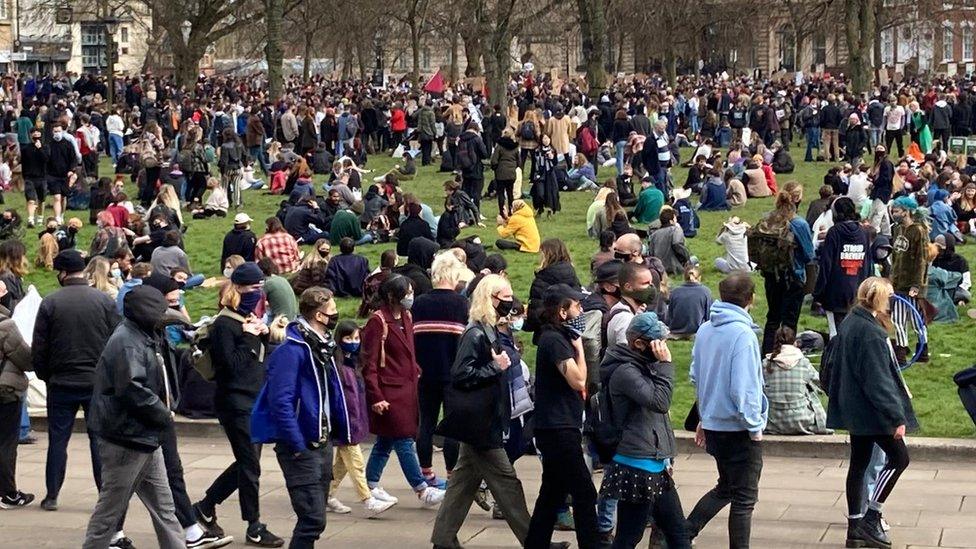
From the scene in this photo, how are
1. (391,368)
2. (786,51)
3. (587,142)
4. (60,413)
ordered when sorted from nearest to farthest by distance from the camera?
1. (391,368)
2. (60,413)
3. (587,142)
4. (786,51)

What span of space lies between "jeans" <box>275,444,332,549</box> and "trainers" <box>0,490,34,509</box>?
3188 millimetres

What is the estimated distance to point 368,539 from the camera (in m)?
10.3

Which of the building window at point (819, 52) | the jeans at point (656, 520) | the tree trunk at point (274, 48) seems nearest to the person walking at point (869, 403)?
the jeans at point (656, 520)

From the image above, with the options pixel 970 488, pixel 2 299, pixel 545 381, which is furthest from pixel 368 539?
pixel 2 299

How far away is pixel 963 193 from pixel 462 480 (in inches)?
649

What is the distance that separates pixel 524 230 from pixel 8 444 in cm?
1226

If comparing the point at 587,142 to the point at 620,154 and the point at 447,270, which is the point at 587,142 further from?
the point at 447,270

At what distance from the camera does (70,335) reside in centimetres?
1057

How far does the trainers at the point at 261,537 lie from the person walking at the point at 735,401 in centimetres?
249

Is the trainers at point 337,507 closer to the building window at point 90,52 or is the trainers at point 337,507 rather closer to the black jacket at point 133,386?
the black jacket at point 133,386

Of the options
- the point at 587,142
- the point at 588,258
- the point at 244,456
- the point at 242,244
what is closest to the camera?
the point at 244,456

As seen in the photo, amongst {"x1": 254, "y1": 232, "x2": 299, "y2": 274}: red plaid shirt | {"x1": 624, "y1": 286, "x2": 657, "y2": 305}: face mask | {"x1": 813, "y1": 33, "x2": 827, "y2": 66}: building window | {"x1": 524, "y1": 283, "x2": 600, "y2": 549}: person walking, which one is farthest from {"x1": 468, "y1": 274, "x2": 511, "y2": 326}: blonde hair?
{"x1": 813, "y1": 33, "x2": 827, "y2": 66}: building window

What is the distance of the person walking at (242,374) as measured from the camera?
979 centimetres

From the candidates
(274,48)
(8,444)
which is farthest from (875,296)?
(274,48)
